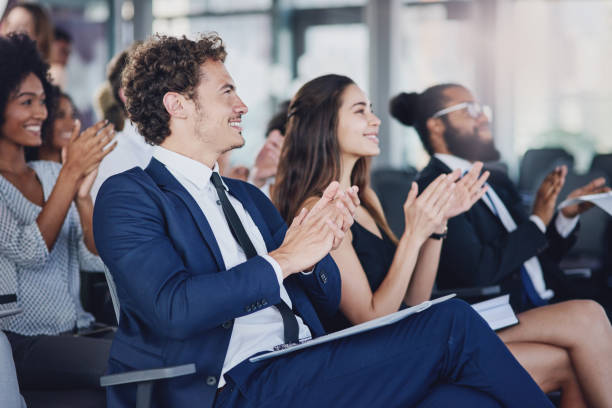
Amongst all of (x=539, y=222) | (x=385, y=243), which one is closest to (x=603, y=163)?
(x=539, y=222)

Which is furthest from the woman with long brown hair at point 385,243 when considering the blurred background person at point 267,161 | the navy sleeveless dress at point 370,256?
the blurred background person at point 267,161

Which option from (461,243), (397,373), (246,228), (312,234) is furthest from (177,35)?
(461,243)

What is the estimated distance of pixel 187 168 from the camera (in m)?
1.83

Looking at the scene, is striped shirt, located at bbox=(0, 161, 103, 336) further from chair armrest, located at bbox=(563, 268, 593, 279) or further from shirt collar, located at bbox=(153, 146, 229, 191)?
chair armrest, located at bbox=(563, 268, 593, 279)

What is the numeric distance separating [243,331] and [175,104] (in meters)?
0.64

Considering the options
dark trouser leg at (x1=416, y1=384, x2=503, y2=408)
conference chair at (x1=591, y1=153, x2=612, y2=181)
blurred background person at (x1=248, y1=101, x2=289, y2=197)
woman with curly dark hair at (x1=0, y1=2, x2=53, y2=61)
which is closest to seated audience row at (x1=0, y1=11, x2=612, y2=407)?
dark trouser leg at (x1=416, y1=384, x2=503, y2=408)

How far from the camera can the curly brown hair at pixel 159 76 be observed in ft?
6.17

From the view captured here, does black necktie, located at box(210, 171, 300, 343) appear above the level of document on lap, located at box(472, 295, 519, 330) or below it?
above

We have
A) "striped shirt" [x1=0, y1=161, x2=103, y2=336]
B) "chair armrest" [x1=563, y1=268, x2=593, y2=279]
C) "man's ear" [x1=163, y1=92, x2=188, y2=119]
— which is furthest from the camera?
"chair armrest" [x1=563, y1=268, x2=593, y2=279]

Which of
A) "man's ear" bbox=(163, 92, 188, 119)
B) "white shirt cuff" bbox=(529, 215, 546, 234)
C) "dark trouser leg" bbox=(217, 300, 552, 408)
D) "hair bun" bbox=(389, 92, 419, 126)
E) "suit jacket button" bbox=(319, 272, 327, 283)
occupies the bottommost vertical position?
"dark trouser leg" bbox=(217, 300, 552, 408)

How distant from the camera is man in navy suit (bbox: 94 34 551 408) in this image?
5.00 ft

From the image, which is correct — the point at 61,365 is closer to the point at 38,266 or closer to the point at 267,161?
the point at 38,266

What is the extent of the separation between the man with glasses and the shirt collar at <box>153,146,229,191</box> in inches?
48.2

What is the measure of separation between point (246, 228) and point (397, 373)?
580 millimetres
